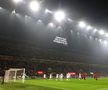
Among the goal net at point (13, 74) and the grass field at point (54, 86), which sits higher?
the goal net at point (13, 74)

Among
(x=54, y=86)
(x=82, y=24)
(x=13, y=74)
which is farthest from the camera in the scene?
(x=82, y=24)

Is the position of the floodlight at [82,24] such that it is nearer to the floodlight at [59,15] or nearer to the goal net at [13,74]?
the floodlight at [59,15]

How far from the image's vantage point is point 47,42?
52.2 m

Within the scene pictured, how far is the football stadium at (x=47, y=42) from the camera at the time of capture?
42.5m

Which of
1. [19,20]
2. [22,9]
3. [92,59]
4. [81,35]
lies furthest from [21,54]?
[92,59]

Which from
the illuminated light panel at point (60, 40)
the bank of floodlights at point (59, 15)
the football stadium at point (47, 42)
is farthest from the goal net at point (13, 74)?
the illuminated light panel at point (60, 40)

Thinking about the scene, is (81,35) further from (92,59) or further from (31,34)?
(31,34)

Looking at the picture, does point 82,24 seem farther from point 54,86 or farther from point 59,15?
point 54,86

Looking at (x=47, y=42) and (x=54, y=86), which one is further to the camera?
(x=47, y=42)

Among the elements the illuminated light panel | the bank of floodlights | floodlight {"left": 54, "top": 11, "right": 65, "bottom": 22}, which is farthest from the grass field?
the illuminated light panel

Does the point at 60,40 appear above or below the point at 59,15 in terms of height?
below

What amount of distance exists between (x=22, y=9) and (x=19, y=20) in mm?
5231

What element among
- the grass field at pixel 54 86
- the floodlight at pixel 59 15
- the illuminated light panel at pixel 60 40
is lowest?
the grass field at pixel 54 86

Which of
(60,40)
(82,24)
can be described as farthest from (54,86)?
(82,24)
